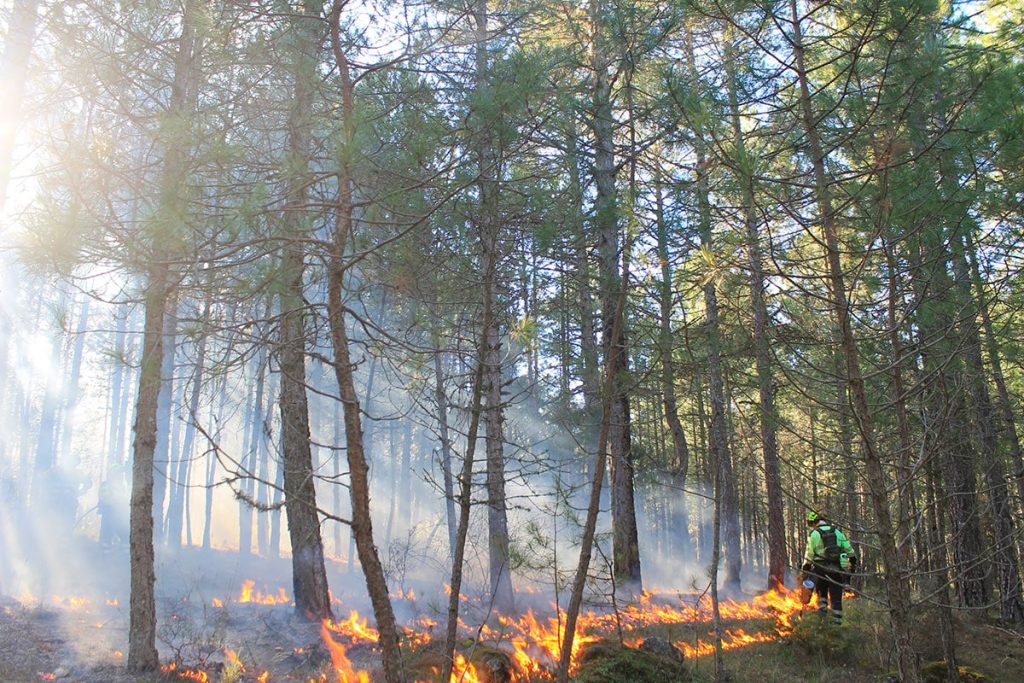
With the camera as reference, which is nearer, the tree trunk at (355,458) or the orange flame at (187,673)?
the tree trunk at (355,458)

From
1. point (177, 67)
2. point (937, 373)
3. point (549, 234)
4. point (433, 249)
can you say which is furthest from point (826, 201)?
point (177, 67)

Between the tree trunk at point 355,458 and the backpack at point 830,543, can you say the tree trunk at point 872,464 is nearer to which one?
the tree trunk at point 355,458

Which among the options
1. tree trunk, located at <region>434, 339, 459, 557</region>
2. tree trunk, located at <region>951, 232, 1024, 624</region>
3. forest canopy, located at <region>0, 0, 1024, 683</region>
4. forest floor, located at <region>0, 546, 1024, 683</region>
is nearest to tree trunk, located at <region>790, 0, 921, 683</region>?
forest canopy, located at <region>0, 0, 1024, 683</region>

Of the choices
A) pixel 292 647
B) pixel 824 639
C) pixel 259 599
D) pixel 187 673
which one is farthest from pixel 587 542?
pixel 259 599

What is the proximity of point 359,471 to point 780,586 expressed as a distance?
39.2 feet

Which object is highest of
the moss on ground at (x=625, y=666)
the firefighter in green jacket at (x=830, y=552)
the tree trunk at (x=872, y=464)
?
the tree trunk at (x=872, y=464)

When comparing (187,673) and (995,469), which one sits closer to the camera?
(187,673)

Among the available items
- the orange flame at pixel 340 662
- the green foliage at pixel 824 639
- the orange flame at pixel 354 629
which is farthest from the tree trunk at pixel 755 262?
the orange flame at pixel 354 629

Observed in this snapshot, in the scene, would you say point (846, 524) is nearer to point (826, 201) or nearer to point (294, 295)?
point (826, 201)

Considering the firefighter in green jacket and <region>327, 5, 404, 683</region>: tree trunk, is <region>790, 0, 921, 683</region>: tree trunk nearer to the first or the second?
<region>327, 5, 404, 683</region>: tree trunk

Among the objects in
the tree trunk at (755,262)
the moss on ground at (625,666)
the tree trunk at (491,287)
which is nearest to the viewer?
the tree trunk at (755,262)

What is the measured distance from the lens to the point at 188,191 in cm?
467

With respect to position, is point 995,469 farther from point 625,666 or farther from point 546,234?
point 546,234

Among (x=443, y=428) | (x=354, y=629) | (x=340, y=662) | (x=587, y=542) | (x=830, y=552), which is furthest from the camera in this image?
(x=443, y=428)
